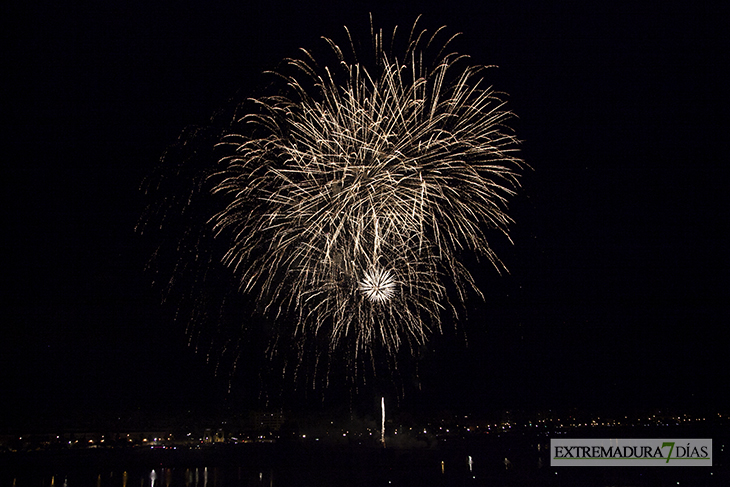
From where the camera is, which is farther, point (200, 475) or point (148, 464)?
point (148, 464)

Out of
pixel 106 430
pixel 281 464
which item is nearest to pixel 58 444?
pixel 106 430

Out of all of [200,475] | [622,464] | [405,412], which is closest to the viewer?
[200,475]

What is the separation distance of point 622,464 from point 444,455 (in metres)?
28.1

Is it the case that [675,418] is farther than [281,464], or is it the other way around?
[675,418]

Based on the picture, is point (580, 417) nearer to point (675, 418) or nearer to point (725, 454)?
point (675, 418)

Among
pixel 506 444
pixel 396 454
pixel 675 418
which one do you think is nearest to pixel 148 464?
pixel 396 454

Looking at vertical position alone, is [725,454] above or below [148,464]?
above

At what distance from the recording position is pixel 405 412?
466ft

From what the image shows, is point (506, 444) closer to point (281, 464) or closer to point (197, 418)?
point (281, 464)

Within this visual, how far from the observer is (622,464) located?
7181cm

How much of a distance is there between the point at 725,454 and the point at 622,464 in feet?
47.8

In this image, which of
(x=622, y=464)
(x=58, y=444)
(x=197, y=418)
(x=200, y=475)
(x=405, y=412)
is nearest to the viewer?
(x=200, y=475)

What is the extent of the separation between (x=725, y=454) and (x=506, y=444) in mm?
44013

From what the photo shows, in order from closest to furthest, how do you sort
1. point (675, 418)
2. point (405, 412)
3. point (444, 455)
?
point (444, 455), point (675, 418), point (405, 412)
